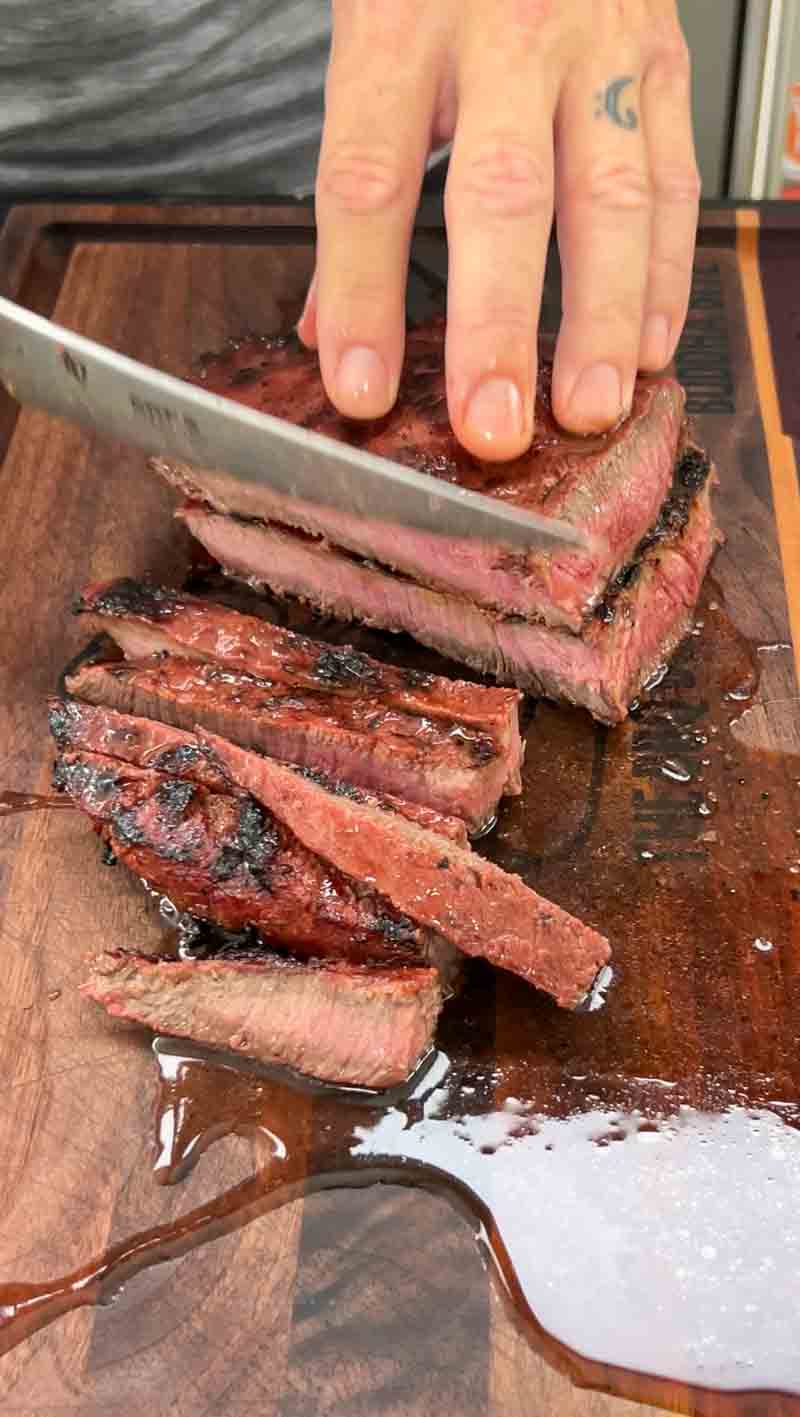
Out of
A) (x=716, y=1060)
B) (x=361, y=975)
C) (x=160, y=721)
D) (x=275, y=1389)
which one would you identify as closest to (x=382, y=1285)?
(x=275, y=1389)

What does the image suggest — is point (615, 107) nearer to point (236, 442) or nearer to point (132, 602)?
point (236, 442)

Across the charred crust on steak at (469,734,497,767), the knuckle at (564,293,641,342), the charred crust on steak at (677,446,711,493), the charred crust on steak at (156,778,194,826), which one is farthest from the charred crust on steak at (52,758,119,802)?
the charred crust on steak at (677,446,711,493)

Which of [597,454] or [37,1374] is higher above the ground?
[597,454]

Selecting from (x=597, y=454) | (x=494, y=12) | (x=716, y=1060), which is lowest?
(x=716, y=1060)

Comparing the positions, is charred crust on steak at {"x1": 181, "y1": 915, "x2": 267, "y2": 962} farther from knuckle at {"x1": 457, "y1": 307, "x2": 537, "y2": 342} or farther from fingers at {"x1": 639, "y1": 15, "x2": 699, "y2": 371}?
fingers at {"x1": 639, "y1": 15, "x2": 699, "y2": 371}

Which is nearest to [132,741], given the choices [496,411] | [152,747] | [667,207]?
[152,747]

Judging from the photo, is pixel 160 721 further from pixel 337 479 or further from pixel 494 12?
pixel 494 12
